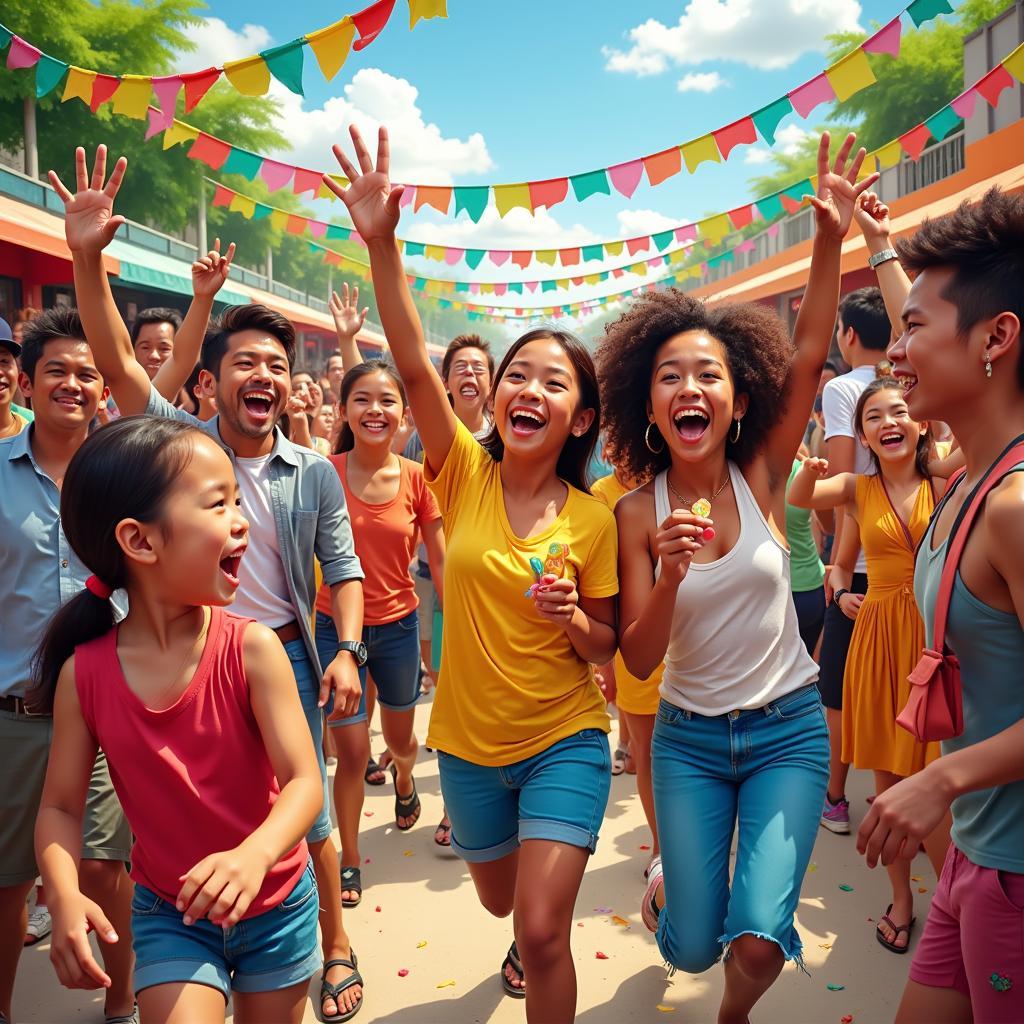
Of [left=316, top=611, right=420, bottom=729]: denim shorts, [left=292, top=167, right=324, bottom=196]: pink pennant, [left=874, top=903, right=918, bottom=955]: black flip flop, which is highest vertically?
[left=292, top=167, right=324, bottom=196]: pink pennant

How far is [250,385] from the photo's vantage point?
10.2ft

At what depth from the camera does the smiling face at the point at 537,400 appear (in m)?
2.73

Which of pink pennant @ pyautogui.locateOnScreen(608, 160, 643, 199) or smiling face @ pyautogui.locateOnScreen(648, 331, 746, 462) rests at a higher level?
pink pennant @ pyautogui.locateOnScreen(608, 160, 643, 199)

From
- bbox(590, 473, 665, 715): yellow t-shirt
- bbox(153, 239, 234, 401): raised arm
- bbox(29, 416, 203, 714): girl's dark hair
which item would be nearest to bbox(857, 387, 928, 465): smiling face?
bbox(590, 473, 665, 715): yellow t-shirt

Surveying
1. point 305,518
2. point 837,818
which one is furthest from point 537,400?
point 837,818

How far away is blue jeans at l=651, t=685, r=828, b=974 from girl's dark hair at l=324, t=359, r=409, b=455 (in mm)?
2528

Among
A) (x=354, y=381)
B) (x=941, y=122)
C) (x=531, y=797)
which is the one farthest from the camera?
(x=941, y=122)

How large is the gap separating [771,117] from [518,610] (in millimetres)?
5172

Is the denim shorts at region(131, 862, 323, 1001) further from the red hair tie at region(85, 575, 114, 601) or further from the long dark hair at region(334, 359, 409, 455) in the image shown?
the long dark hair at region(334, 359, 409, 455)

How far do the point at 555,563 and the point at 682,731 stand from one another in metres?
0.65

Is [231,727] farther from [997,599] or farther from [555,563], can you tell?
[997,599]

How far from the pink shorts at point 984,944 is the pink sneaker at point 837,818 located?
254cm

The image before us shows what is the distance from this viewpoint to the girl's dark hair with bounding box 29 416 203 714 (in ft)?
6.39

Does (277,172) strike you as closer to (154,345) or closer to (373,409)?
(154,345)
